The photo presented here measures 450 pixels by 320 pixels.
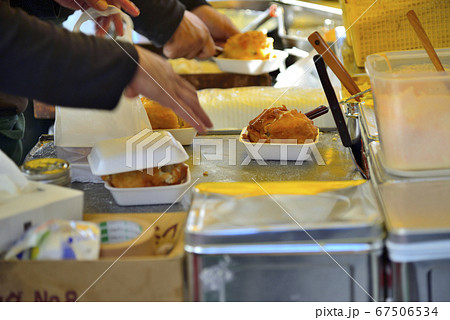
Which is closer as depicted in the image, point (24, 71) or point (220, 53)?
point (24, 71)

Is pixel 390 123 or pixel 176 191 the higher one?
→ pixel 390 123

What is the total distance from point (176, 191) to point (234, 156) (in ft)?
1.17

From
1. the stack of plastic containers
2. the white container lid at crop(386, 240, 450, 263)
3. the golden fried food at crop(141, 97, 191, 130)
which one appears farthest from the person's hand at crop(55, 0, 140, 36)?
the white container lid at crop(386, 240, 450, 263)

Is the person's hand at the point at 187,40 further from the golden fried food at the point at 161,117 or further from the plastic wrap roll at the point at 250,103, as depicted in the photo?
the golden fried food at the point at 161,117

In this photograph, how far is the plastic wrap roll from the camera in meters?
2.13

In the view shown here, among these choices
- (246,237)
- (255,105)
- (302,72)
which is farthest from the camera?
(302,72)

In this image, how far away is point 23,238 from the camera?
2.83 ft

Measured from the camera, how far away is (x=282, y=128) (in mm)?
1367

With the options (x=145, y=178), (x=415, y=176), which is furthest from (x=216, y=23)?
(x=415, y=176)

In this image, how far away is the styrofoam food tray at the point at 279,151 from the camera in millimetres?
1349

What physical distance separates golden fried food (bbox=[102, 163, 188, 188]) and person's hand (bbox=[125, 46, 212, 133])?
0.13 meters

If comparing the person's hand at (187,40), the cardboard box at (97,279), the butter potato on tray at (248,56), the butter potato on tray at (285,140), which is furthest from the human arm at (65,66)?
the butter potato on tray at (248,56)

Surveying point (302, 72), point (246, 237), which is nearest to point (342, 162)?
point (246, 237)
